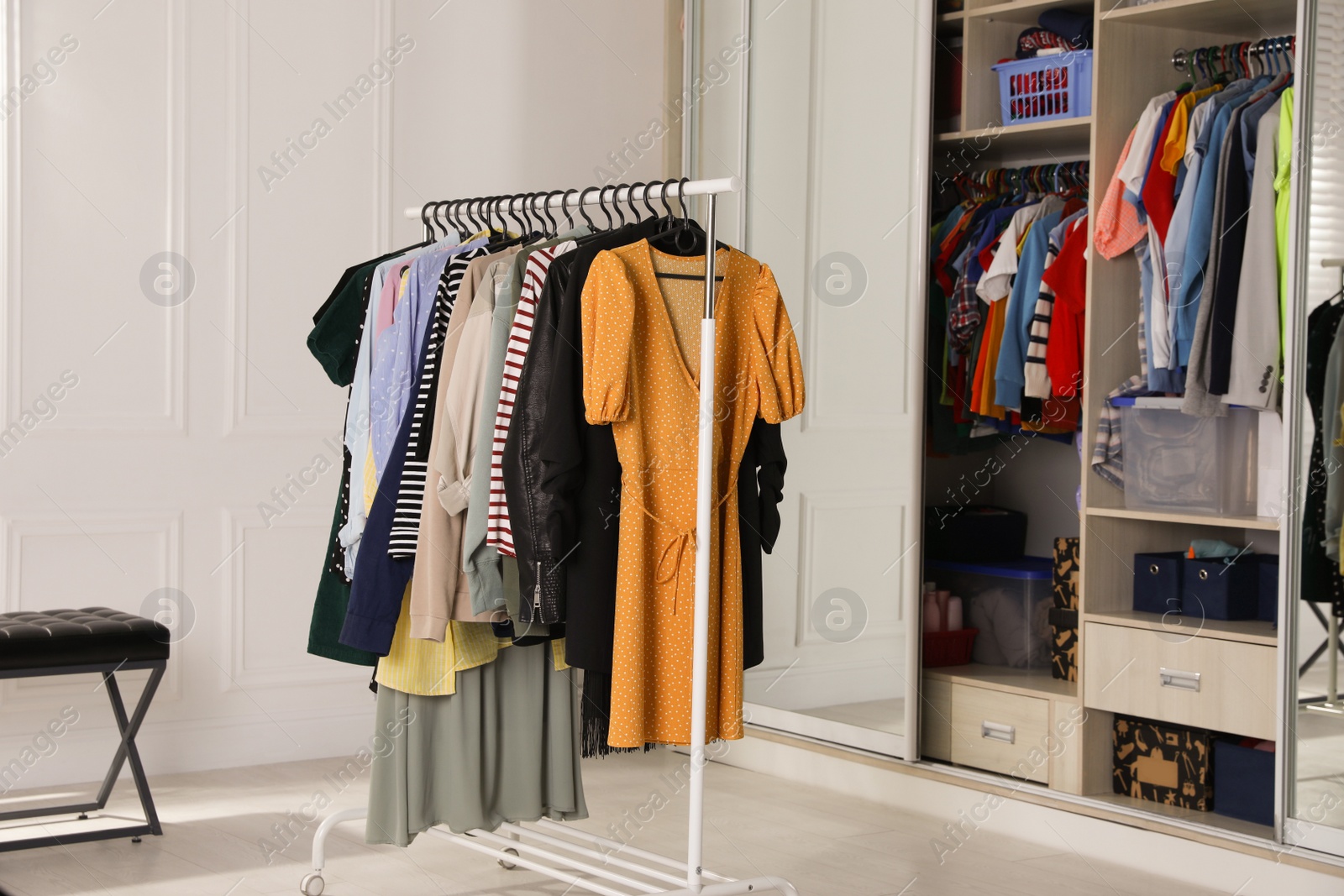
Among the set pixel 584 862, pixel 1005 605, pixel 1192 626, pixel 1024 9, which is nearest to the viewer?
pixel 584 862

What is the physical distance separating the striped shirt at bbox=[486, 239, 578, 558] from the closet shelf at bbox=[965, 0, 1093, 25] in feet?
5.90

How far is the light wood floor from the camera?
2934 millimetres

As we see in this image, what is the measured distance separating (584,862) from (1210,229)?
201 cm

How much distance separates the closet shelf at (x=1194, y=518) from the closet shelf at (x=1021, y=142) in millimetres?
979

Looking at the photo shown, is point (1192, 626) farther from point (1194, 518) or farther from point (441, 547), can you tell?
point (441, 547)

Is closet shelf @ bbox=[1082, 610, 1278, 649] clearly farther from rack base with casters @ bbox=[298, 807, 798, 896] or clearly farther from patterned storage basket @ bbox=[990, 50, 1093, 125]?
patterned storage basket @ bbox=[990, 50, 1093, 125]

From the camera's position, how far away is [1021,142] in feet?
12.6

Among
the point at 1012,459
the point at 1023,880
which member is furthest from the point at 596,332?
the point at 1012,459

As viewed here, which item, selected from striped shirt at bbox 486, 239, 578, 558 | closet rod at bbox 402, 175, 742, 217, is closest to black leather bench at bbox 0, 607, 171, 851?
striped shirt at bbox 486, 239, 578, 558

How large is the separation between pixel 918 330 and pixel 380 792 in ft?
6.23

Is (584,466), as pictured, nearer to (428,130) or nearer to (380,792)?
(380,792)

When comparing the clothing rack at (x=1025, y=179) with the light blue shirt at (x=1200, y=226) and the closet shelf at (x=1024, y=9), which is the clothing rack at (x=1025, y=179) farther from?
the light blue shirt at (x=1200, y=226)

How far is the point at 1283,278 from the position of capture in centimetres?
298

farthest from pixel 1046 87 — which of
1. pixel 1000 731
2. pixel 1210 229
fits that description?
pixel 1000 731
